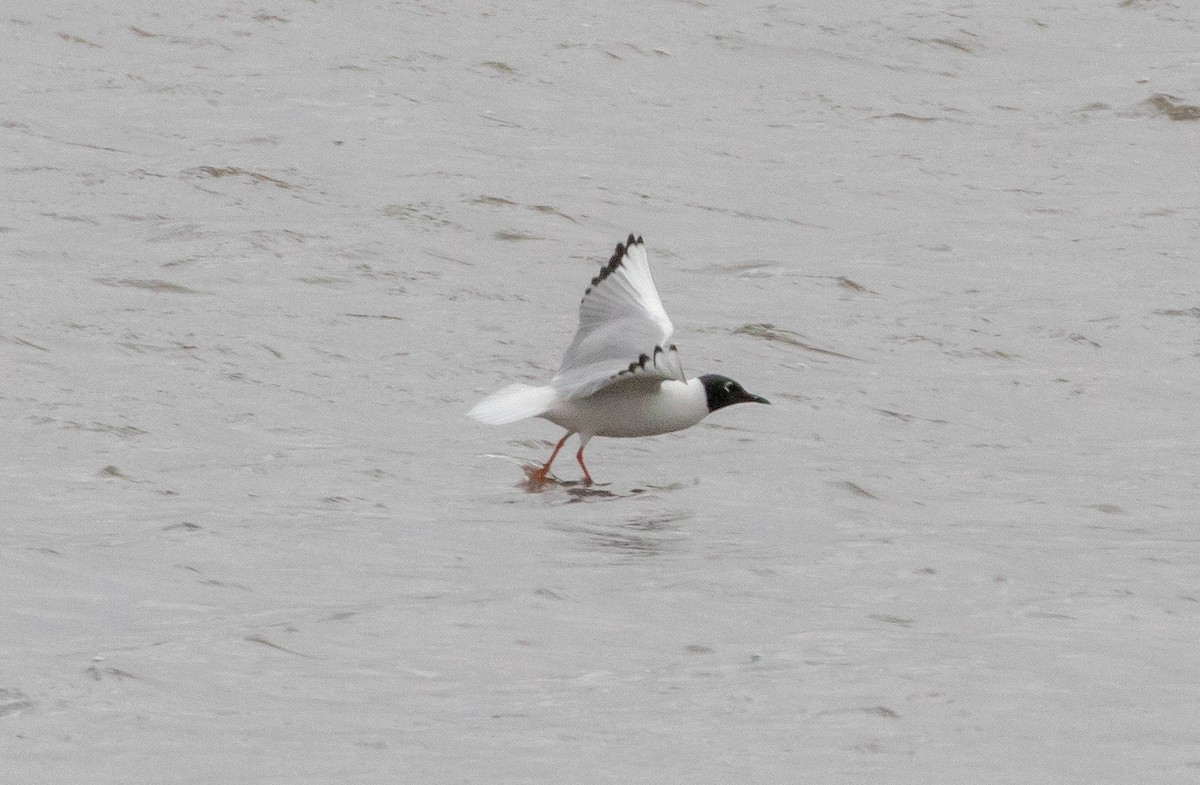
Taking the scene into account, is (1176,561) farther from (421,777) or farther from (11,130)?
(11,130)

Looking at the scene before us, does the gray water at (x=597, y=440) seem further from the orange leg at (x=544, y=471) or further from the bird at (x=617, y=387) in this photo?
Result: the bird at (x=617, y=387)

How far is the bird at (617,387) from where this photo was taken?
344 inches

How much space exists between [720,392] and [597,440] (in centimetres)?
105

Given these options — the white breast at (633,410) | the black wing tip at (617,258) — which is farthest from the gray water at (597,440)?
the black wing tip at (617,258)

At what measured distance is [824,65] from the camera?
64.1ft

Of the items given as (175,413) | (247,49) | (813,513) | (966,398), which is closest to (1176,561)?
(813,513)

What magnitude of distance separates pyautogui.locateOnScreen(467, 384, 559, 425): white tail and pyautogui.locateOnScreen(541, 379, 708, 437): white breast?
0.09 meters

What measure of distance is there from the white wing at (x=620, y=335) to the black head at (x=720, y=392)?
0.26m

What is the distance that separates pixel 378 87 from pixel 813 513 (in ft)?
31.5

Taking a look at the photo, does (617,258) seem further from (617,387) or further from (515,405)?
(515,405)

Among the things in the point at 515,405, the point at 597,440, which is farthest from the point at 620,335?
the point at 597,440

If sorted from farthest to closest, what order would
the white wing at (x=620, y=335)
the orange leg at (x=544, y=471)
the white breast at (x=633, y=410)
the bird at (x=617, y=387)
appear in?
1. the orange leg at (x=544, y=471)
2. the white breast at (x=633, y=410)
3. the bird at (x=617, y=387)
4. the white wing at (x=620, y=335)

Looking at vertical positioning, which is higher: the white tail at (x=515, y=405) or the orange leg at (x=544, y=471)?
the white tail at (x=515, y=405)

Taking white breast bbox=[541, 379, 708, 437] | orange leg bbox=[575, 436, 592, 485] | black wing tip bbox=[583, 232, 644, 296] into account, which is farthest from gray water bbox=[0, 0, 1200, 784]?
black wing tip bbox=[583, 232, 644, 296]
